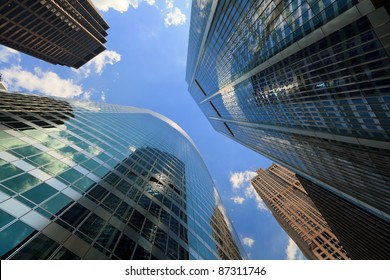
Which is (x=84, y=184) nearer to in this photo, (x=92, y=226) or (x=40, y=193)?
(x=40, y=193)

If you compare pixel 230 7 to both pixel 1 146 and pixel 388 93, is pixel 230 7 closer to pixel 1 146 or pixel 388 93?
pixel 388 93

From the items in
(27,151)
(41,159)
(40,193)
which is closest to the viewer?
(40,193)

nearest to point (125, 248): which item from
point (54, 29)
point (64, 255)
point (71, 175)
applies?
point (64, 255)

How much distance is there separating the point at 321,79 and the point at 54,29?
115m

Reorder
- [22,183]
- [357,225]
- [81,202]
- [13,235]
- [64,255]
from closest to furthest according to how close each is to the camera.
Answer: [13,235], [64,255], [22,183], [81,202], [357,225]

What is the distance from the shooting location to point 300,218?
144125 mm

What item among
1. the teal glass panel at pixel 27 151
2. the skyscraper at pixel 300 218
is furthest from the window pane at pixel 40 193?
the skyscraper at pixel 300 218

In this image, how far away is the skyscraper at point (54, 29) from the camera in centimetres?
8425

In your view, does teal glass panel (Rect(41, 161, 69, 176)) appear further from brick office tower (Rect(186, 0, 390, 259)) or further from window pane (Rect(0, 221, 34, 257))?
brick office tower (Rect(186, 0, 390, 259))

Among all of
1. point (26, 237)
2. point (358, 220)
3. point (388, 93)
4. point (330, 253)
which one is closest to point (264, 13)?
point (388, 93)

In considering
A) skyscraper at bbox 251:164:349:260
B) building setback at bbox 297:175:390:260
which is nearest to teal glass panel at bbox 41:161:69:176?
building setback at bbox 297:175:390:260

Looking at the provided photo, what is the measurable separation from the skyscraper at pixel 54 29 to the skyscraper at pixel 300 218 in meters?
159

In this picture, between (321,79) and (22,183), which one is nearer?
(22,183)

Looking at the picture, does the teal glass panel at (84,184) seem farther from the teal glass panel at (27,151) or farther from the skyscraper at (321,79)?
the skyscraper at (321,79)
